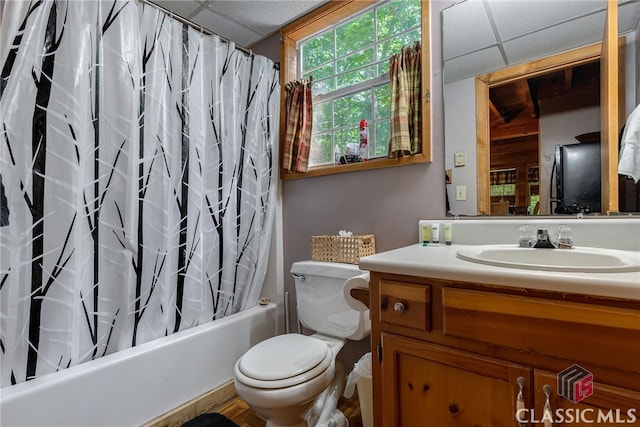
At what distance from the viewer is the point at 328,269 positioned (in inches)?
59.1

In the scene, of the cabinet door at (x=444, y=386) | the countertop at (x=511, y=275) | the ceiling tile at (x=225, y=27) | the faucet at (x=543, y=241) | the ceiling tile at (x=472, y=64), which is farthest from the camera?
the ceiling tile at (x=225, y=27)

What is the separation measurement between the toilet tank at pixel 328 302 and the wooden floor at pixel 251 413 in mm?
401

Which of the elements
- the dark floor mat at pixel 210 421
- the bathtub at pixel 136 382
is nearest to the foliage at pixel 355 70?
the bathtub at pixel 136 382

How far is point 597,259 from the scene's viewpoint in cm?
88

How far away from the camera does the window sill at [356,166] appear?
1459mm

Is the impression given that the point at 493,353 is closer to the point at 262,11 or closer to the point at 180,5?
the point at 262,11

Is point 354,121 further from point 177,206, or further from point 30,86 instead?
point 30,86

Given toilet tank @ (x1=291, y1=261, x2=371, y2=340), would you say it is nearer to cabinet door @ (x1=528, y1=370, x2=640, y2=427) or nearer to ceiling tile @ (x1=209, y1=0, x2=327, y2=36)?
cabinet door @ (x1=528, y1=370, x2=640, y2=427)

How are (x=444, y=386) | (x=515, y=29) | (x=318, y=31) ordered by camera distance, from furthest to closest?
1. (x=318, y=31)
2. (x=515, y=29)
3. (x=444, y=386)

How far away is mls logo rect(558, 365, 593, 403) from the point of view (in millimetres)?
630

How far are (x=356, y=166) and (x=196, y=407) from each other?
1.47m

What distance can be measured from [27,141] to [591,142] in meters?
2.04

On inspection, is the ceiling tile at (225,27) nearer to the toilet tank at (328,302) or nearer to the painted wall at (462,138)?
the painted wall at (462,138)
